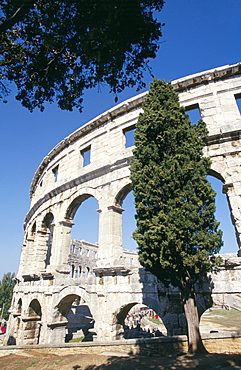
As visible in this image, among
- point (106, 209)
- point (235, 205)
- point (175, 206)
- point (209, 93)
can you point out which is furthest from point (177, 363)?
point (209, 93)

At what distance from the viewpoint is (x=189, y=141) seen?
23.3ft

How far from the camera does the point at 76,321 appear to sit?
18766 millimetres

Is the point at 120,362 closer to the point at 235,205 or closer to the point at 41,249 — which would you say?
the point at 235,205

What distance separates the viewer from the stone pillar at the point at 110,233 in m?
9.70

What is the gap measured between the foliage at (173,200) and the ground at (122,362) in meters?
1.54

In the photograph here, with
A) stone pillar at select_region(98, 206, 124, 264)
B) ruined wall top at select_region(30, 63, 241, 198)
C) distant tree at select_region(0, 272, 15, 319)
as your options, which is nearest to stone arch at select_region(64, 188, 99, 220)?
stone pillar at select_region(98, 206, 124, 264)

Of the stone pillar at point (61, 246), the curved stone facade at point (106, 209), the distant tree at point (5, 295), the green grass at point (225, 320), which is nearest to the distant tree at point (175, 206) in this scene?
the curved stone facade at point (106, 209)

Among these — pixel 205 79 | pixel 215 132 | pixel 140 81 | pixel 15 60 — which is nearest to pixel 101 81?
pixel 140 81

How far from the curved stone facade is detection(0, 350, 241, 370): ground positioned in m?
1.91

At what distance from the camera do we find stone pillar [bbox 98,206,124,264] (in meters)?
9.70

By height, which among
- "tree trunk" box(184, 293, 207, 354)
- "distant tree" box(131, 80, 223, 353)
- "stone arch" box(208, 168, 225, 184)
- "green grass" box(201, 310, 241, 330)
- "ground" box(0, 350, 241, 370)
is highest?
"stone arch" box(208, 168, 225, 184)

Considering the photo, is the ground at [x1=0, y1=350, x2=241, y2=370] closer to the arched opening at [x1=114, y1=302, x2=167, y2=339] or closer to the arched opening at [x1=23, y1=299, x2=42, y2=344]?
the arched opening at [x1=114, y1=302, x2=167, y2=339]

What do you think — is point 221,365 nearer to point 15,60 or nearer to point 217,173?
point 217,173

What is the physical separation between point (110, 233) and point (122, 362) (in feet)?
15.8
